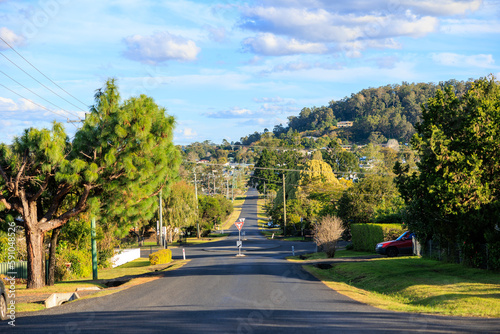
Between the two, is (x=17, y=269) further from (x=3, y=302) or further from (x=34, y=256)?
(x=3, y=302)

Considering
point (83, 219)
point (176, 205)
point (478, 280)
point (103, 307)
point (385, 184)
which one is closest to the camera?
point (103, 307)

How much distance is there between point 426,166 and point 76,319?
15.3 metres

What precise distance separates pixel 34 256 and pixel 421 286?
15.9 m

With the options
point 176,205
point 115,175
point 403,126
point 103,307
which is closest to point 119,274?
point 115,175

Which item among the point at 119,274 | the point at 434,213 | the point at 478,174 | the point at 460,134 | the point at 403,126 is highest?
the point at 403,126

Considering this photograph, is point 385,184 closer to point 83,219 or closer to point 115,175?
point 83,219

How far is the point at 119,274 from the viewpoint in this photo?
1155 inches

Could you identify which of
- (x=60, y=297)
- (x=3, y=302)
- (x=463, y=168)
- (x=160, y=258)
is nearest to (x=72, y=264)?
(x=160, y=258)

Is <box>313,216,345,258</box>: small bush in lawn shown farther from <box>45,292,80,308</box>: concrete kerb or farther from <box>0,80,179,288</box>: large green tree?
<box>45,292,80,308</box>: concrete kerb

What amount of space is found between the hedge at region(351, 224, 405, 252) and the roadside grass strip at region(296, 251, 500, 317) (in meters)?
10.5

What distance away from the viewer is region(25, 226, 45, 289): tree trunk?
20.6 m

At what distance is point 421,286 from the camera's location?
57.6 ft

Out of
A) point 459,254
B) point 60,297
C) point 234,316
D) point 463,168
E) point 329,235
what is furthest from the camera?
point 329,235

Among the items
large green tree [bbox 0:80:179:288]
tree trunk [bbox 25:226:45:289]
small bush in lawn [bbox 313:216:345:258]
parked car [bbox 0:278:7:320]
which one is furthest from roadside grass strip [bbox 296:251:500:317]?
tree trunk [bbox 25:226:45:289]
